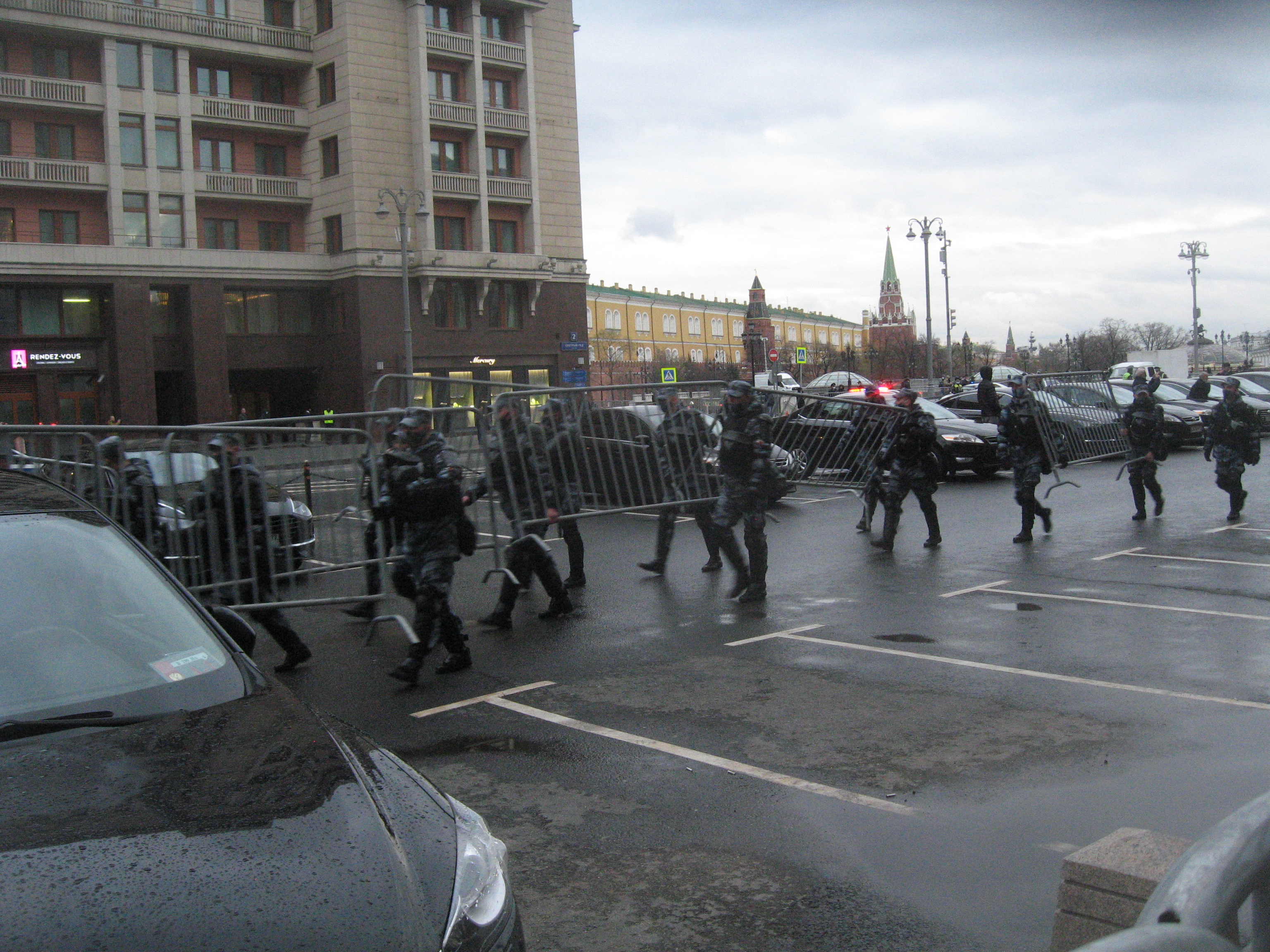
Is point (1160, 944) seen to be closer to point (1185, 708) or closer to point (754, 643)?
point (1185, 708)

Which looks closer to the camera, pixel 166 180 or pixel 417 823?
pixel 417 823

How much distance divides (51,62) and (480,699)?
151 ft

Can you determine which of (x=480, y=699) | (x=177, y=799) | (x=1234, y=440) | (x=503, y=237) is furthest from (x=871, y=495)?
(x=503, y=237)

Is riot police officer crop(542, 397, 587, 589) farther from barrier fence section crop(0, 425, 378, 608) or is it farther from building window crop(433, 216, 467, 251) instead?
building window crop(433, 216, 467, 251)

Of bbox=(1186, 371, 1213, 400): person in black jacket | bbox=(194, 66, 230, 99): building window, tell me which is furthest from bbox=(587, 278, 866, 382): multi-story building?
bbox=(1186, 371, 1213, 400): person in black jacket

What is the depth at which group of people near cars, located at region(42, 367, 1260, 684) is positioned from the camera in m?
7.72

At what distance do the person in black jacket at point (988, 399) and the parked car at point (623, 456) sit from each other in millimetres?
11432

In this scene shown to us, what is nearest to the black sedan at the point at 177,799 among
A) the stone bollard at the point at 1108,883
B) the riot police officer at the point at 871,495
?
the stone bollard at the point at 1108,883

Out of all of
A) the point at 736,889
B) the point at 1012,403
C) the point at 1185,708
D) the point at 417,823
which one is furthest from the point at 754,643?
the point at 1012,403

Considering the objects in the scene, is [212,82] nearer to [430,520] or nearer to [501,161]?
[501,161]

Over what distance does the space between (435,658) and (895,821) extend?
434 centimetres

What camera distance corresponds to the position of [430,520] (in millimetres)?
7750

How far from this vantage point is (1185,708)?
6344 millimetres

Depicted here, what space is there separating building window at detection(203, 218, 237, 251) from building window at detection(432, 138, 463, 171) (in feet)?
29.1
